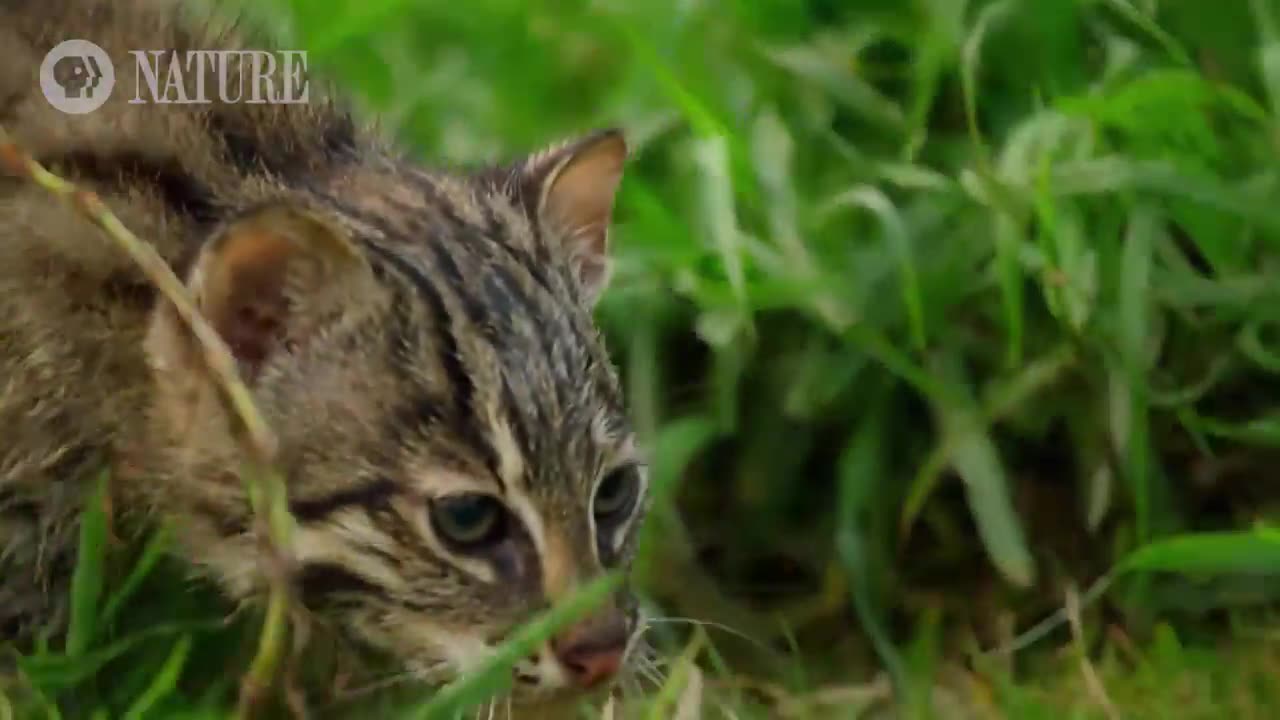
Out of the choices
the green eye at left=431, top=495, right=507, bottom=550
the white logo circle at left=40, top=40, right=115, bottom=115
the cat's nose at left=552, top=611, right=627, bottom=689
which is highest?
the white logo circle at left=40, top=40, right=115, bottom=115

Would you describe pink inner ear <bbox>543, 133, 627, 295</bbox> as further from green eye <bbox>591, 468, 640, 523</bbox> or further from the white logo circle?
the white logo circle

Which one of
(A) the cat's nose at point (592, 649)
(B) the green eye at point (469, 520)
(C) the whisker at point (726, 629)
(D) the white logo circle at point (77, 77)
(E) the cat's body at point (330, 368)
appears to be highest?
(D) the white logo circle at point (77, 77)

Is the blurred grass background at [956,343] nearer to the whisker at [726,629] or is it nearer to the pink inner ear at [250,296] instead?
the whisker at [726,629]

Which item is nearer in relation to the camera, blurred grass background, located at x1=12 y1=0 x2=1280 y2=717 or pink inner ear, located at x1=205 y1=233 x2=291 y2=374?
pink inner ear, located at x1=205 y1=233 x2=291 y2=374

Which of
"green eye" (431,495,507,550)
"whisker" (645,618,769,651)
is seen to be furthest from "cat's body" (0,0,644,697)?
"whisker" (645,618,769,651)

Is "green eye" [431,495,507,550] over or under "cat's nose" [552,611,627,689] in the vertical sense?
over

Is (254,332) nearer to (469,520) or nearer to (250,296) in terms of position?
(250,296)

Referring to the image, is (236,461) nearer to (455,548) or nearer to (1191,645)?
(455,548)

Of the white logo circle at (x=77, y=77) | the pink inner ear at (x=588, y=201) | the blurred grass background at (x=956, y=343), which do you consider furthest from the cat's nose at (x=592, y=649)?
the white logo circle at (x=77, y=77)
